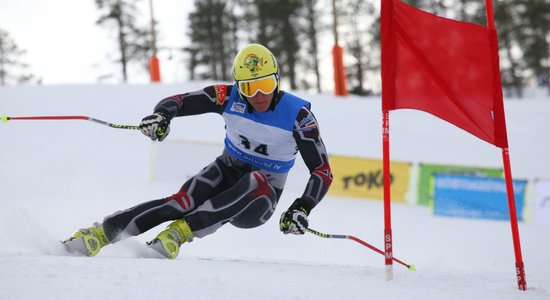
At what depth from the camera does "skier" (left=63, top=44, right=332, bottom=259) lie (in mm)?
3982

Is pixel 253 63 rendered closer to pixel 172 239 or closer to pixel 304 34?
pixel 172 239

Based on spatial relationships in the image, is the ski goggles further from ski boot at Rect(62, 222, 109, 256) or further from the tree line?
the tree line

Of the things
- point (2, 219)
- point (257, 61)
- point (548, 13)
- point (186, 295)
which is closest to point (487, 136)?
point (257, 61)

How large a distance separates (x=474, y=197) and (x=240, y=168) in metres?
5.68

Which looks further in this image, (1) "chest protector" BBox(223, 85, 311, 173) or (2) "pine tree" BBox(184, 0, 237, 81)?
(2) "pine tree" BBox(184, 0, 237, 81)

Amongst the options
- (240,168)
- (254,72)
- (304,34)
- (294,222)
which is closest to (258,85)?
(254,72)

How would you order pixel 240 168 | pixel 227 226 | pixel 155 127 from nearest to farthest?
pixel 155 127 → pixel 240 168 → pixel 227 226

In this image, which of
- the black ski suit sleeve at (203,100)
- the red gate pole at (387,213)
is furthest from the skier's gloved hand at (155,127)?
the red gate pole at (387,213)

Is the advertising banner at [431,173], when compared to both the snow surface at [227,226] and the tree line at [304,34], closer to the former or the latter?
the snow surface at [227,226]

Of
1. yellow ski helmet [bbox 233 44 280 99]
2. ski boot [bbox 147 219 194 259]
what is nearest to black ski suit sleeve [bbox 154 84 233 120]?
yellow ski helmet [bbox 233 44 280 99]

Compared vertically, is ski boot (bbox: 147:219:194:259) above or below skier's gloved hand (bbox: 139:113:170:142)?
below

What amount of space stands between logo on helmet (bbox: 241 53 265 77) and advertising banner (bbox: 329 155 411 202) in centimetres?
536

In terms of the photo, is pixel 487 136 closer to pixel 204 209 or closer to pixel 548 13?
pixel 204 209

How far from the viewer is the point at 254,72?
4172 mm
